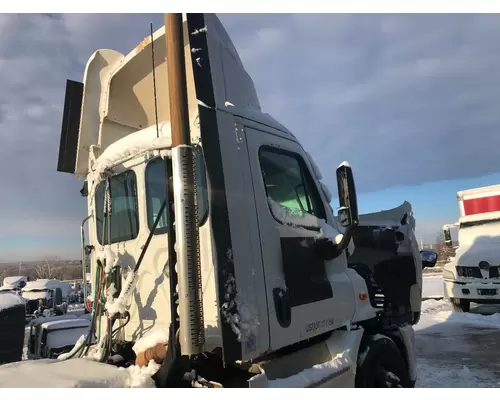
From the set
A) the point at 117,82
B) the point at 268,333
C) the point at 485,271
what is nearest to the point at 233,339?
the point at 268,333

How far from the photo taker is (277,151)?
3375 mm

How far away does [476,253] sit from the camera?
10688mm

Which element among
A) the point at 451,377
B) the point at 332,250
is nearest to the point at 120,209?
the point at 332,250

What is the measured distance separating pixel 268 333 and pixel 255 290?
29 cm

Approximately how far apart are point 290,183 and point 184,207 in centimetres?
121

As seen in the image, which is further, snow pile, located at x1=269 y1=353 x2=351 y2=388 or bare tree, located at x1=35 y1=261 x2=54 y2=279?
bare tree, located at x1=35 y1=261 x2=54 y2=279

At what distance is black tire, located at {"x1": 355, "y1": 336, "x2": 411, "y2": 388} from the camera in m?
3.45

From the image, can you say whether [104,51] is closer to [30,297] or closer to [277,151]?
[277,151]

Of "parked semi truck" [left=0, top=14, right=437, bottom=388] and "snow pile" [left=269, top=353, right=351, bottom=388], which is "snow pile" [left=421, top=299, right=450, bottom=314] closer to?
"parked semi truck" [left=0, top=14, right=437, bottom=388]

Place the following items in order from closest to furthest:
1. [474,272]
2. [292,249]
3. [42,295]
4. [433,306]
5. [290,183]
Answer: [292,249], [290,183], [474,272], [433,306], [42,295]

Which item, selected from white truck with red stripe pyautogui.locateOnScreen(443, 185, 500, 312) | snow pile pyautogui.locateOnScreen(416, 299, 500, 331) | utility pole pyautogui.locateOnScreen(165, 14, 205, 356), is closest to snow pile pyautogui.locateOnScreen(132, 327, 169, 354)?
utility pole pyautogui.locateOnScreen(165, 14, 205, 356)

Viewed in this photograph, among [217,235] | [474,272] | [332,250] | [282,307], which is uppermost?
[217,235]

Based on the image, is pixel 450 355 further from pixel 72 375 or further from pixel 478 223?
pixel 72 375

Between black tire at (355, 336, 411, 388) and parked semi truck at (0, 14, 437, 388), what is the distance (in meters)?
0.01
